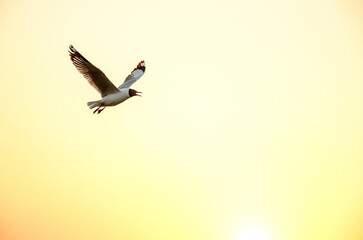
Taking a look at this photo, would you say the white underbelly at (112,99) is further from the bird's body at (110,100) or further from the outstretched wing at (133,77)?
the outstretched wing at (133,77)

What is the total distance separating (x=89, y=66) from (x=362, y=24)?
3496 millimetres

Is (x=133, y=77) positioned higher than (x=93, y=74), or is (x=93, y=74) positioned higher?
(x=133, y=77)

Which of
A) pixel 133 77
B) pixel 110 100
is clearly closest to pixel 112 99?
pixel 110 100

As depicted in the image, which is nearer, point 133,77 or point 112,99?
point 112,99

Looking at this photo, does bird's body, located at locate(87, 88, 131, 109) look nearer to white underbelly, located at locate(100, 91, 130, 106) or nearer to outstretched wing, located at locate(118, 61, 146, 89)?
white underbelly, located at locate(100, 91, 130, 106)

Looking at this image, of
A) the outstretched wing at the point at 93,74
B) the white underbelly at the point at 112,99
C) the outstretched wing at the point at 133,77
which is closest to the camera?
the outstretched wing at the point at 93,74

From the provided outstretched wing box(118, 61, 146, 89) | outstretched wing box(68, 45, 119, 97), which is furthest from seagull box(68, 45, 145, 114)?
outstretched wing box(118, 61, 146, 89)

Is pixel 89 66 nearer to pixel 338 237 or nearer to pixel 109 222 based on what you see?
pixel 109 222

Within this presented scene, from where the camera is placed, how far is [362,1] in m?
4.92

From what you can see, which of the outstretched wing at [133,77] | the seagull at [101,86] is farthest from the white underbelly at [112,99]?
the outstretched wing at [133,77]

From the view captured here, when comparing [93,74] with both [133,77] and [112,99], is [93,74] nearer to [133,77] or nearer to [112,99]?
[112,99]

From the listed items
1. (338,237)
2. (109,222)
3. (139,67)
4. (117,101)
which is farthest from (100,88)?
(338,237)

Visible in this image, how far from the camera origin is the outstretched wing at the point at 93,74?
2.70 m

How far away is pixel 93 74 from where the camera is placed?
110 inches
